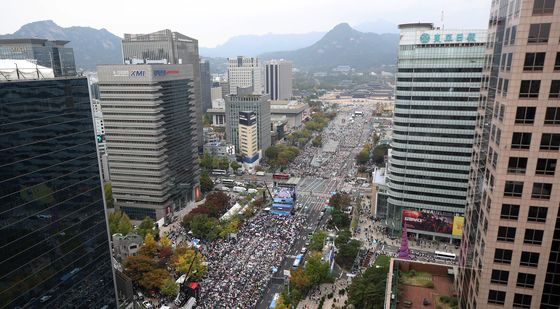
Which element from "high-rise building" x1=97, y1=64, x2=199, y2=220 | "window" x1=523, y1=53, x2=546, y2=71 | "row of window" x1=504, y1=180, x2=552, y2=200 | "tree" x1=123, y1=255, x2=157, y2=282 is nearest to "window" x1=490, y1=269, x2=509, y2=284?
"row of window" x1=504, y1=180, x2=552, y2=200

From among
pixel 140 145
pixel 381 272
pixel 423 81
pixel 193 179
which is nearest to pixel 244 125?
pixel 193 179

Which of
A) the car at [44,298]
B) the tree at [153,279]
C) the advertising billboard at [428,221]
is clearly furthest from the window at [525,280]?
the advertising billboard at [428,221]

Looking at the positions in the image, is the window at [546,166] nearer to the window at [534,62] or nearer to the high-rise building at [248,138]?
the window at [534,62]

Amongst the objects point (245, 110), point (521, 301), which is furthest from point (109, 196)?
point (521, 301)

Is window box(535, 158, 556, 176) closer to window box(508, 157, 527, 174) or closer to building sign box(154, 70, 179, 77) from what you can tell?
window box(508, 157, 527, 174)

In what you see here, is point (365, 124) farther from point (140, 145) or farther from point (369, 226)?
point (140, 145)

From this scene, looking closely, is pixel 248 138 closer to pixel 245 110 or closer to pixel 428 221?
pixel 245 110
